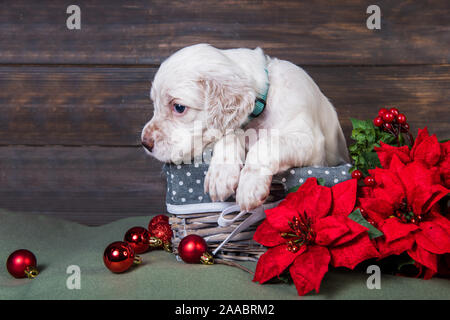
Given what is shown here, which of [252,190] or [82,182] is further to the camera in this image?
[82,182]

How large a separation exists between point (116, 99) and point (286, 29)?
2.73ft

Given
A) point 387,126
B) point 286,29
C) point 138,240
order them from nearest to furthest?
point 387,126 → point 138,240 → point 286,29

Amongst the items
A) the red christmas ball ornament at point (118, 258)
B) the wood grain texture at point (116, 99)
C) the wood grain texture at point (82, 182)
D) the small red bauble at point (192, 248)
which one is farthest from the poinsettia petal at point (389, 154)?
the wood grain texture at point (82, 182)

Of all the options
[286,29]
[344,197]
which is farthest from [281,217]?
[286,29]

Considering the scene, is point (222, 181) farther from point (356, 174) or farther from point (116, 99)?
point (116, 99)

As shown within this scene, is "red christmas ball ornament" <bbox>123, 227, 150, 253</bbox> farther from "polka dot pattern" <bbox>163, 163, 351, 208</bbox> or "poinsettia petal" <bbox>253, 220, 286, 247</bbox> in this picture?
"poinsettia petal" <bbox>253, 220, 286, 247</bbox>

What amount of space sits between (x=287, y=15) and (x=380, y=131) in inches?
37.2

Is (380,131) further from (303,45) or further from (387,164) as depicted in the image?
(303,45)

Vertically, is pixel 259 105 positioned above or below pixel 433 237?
above

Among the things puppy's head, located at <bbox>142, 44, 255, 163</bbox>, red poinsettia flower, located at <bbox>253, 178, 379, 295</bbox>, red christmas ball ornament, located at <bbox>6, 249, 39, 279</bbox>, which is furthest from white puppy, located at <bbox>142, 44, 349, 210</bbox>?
red christmas ball ornament, located at <bbox>6, 249, 39, 279</bbox>

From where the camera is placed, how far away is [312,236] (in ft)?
3.22

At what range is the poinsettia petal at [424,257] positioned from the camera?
95cm

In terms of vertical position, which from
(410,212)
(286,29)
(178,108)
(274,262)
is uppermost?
(286,29)

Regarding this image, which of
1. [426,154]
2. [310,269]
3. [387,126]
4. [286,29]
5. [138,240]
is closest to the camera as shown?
[310,269]
